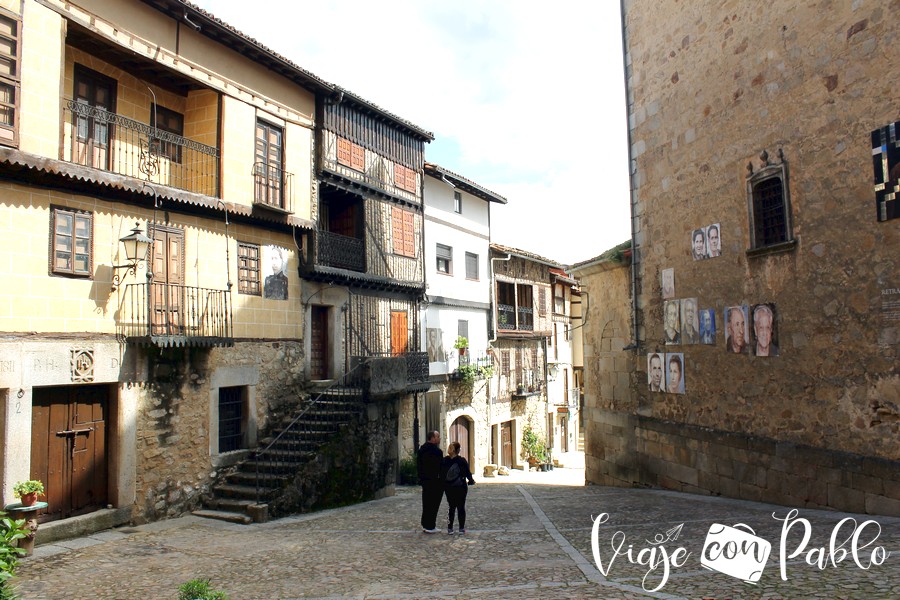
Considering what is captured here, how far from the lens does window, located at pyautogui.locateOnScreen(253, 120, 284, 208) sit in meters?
14.1

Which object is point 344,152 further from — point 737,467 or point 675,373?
point 737,467

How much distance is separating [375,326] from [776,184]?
11.0 meters

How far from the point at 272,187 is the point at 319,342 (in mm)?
4282

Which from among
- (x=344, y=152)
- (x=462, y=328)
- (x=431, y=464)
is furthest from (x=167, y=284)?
(x=462, y=328)

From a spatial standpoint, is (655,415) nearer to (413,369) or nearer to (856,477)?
(856,477)

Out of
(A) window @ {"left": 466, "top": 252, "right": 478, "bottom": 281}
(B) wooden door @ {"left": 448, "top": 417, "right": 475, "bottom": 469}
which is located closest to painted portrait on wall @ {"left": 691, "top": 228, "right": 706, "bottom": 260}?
(A) window @ {"left": 466, "top": 252, "right": 478, "bottom": 281}


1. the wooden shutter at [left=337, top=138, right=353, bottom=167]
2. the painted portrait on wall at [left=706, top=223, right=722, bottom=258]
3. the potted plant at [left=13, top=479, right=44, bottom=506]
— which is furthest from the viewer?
the wooden shutter at [left=337, top=138, right=353, bottom=167]

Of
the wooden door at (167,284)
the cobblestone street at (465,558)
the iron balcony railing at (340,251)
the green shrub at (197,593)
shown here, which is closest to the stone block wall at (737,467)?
the cobblestone street at (465,558)

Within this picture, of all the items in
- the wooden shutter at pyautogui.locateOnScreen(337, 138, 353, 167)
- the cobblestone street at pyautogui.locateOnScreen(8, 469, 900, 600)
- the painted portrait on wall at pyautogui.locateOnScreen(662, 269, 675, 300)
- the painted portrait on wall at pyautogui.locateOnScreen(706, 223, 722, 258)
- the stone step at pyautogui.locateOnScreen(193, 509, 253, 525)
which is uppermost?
the wooden shutter at pyautogui.locateOnScreen(337, 138, 353, 167)

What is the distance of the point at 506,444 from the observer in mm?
26562

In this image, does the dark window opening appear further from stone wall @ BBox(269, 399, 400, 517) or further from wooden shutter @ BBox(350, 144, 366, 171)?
wooden shutter @ BBox(350, 144, 366, 171)

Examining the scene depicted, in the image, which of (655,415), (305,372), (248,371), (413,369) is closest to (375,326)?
(413,369)

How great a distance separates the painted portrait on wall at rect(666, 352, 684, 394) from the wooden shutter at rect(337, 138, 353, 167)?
9401 millimetres

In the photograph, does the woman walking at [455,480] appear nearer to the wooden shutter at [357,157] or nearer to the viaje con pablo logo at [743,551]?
the viaje con pablo logo at [743,551]
